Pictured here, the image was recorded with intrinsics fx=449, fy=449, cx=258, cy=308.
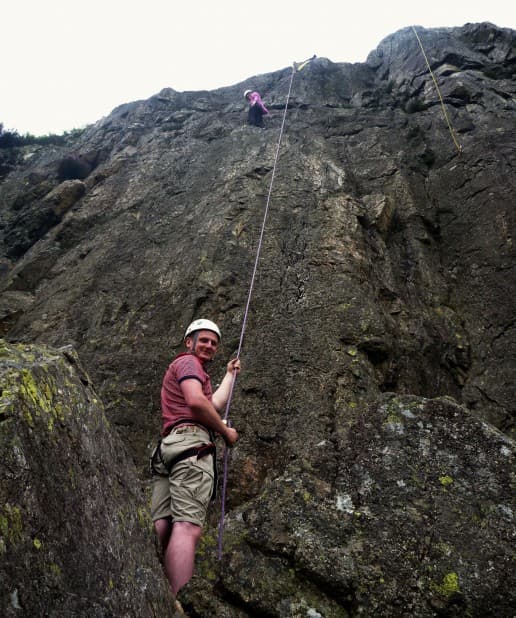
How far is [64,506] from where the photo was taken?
226cm

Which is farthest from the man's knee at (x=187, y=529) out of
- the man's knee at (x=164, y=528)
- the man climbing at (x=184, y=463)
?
the man's knee at (x=164, y=528)

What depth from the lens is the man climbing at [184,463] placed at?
336cm

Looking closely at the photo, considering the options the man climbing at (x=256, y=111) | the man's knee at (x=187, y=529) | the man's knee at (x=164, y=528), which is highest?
the man climbing at (x=256, y=111)

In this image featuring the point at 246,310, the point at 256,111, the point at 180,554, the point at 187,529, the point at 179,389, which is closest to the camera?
the point at 180,554

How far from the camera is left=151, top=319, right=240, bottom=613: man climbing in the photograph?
11.0 feet

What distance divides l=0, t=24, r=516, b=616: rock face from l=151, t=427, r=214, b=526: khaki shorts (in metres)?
0.44

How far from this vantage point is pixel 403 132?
38.2 ft

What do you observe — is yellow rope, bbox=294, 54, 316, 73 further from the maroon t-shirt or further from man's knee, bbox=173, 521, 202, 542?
man's knee, bbox=173, 521, 202, 542

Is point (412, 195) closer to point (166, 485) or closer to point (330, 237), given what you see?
point (330, 237)

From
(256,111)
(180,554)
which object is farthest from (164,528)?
(256,111)

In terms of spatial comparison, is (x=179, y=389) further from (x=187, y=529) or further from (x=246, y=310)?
(x=246, y=310)

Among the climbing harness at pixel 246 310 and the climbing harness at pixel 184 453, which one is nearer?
the climbing harness at pixel 184 453

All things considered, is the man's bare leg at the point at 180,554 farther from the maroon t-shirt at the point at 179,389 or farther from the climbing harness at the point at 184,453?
the maroon t-shirt at the point at 179,389

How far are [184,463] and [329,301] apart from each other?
3756 millimetres
